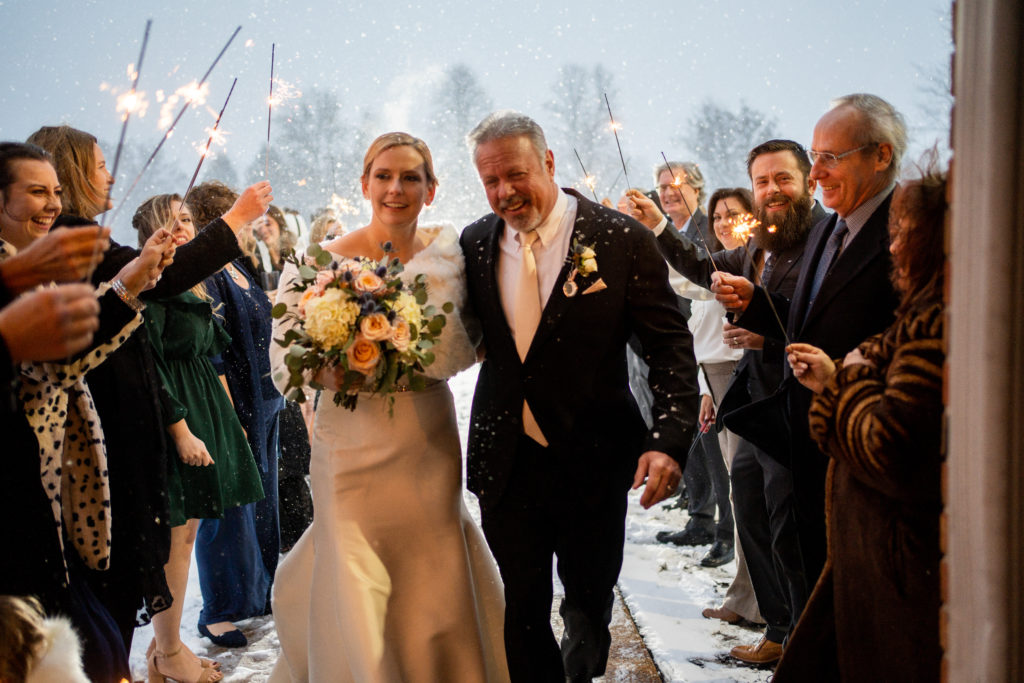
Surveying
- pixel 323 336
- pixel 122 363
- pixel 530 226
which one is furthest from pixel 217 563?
pixel 530 226

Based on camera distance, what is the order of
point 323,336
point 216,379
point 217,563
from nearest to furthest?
point 323,336 < point 216,379 < point 217,563

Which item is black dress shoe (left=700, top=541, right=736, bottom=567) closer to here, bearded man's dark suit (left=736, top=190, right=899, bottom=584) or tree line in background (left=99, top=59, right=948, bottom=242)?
bearded man's dark suit (left=736, top=190, right=899, bottom=584)

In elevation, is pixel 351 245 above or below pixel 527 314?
above

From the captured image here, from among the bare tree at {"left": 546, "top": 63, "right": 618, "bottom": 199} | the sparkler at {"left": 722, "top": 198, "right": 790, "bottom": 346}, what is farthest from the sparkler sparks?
the bare tree at {"left": 546, "top": 63, "right": 618, "bottom": 199}

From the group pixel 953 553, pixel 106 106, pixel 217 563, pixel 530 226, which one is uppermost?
pixel 106 106

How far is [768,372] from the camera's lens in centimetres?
331

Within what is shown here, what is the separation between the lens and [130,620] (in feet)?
9.49

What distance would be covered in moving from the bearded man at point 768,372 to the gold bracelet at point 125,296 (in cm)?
209

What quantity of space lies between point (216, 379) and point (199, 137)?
1358 mm

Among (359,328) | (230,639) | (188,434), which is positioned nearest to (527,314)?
(359,328)

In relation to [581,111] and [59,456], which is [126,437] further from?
[581,111]

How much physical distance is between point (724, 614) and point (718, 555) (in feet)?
3.21

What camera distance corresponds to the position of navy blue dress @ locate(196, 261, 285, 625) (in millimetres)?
4164

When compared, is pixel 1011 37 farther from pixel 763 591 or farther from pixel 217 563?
pixel 217 563
